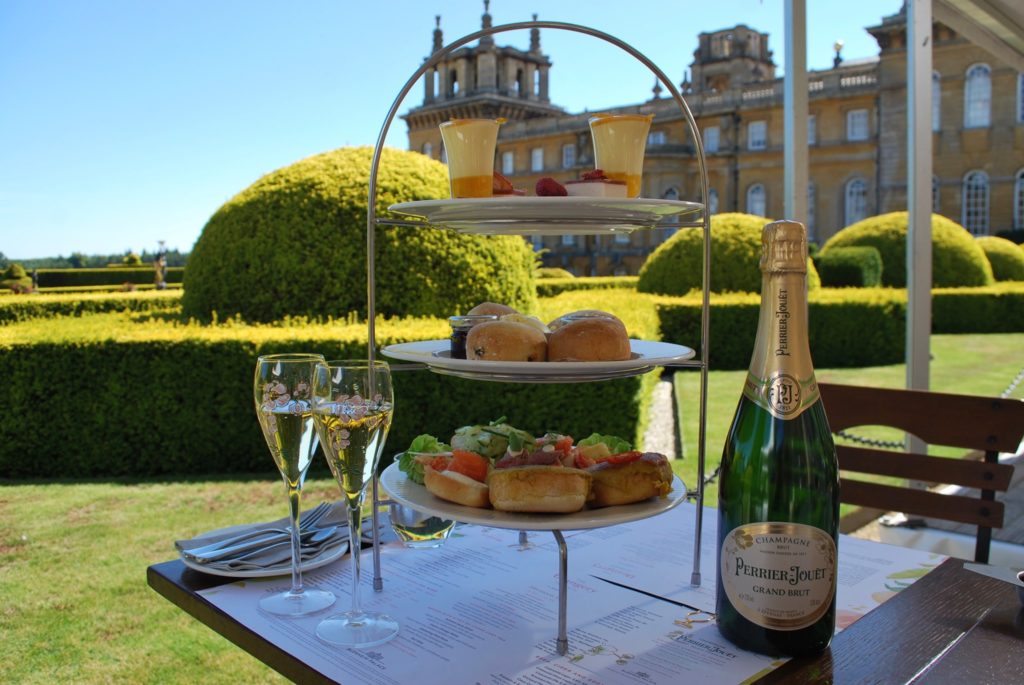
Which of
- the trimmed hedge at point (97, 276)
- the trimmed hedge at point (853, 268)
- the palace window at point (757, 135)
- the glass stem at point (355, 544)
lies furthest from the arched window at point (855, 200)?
the glass stem at point (355, 544)

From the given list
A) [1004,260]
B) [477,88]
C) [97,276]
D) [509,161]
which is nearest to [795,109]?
[1004,260]

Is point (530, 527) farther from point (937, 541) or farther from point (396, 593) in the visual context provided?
point (937, 541)

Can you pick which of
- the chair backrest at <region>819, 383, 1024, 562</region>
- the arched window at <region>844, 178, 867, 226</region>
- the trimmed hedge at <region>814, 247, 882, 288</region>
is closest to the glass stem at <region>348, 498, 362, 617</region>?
the chair backrest at <region>819, 383, 1024, 562</region>

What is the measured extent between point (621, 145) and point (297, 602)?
990 mm

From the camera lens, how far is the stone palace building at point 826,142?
108 feet

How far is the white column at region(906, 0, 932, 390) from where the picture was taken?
163 inches

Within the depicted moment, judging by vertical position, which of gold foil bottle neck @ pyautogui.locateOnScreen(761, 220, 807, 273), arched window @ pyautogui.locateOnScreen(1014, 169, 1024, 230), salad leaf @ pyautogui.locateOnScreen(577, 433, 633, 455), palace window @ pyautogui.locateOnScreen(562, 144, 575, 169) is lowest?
salad leaf @ pyautogui.locateOnScreen(577, 433, 633, 455)

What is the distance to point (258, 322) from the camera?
6.47 meters

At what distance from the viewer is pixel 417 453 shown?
5.18 ft

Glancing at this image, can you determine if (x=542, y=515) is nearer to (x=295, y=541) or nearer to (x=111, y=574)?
(x=295, y=541)

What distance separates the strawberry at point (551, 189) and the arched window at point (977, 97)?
122 feet

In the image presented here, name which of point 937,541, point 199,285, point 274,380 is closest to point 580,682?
point 274,380

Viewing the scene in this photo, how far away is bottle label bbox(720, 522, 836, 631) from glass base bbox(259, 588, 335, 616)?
710mm

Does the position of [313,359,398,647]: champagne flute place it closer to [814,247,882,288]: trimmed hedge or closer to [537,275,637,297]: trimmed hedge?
[537,275,637,297]: trimmed hedge
